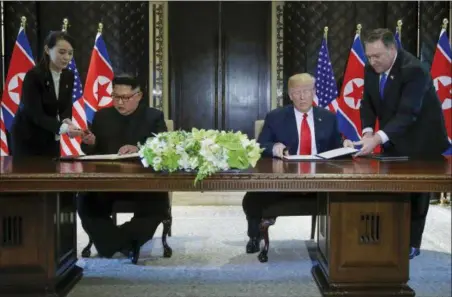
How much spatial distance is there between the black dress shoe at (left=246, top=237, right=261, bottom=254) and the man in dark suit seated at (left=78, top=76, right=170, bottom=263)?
0.55 metres

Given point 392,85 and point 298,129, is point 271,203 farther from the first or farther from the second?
point 392,85

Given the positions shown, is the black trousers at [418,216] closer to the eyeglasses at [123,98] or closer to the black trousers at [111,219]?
the black trousers at [111,219]

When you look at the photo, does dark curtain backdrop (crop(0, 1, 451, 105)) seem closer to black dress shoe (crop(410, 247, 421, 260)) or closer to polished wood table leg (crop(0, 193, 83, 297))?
black dress shoe (crop(410, 247, 421, 260))

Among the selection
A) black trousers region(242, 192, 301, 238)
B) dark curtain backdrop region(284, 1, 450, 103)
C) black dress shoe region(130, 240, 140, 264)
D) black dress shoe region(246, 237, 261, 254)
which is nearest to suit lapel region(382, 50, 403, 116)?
black trousers region(242, 192, 301, 238)

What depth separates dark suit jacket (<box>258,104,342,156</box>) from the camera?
2.99 m

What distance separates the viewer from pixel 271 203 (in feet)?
9.27

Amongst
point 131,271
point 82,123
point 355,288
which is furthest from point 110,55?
point 355,288

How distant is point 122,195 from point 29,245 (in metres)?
0.77

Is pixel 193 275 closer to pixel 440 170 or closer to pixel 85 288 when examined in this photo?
pixel 85 288

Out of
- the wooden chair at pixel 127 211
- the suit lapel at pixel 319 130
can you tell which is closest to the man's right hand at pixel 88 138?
the wooden chair at pixel 127 211

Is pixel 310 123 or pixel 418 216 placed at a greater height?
pixel 310 123

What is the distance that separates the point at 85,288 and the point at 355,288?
1.30m

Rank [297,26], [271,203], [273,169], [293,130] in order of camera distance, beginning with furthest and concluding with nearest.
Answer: [297,26], [293,130], [271,203], [273,169]

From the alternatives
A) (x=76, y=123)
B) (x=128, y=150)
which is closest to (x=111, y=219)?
(x=128, y=150)
